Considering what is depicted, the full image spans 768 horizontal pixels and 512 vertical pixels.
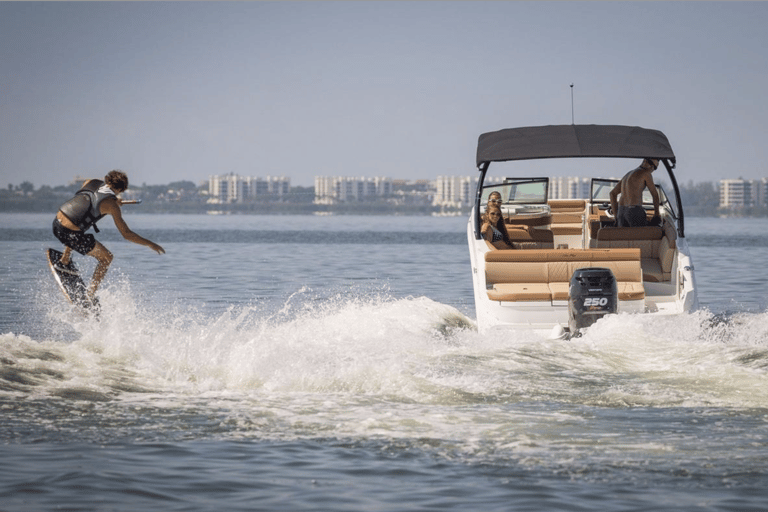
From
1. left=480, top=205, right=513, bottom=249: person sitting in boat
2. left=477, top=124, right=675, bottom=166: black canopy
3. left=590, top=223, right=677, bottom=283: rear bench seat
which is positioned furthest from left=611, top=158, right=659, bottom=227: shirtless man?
left=480, top=205, right=513, bottom=249: person sitting in boat

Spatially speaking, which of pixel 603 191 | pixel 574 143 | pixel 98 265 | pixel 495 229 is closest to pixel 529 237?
pixel 495 229

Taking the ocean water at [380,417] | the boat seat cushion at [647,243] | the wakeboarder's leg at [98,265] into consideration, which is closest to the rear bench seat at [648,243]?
the boat seat cushion at [647,243]

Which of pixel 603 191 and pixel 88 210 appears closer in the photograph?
pixel 88 210

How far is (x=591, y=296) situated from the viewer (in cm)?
953

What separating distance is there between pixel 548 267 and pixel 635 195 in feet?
8.36

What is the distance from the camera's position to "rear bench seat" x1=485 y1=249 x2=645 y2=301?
1044cm

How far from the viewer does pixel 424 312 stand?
1323 centimetres

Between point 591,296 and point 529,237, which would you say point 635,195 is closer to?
point 529,237

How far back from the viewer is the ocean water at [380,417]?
531 cm

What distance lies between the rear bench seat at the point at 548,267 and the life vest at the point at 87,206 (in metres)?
3.83

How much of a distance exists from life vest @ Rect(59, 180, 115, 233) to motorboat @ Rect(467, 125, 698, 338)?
12.6 ft

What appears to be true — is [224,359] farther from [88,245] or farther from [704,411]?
[704,411]

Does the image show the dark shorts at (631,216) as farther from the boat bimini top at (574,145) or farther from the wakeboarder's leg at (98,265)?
the wakeboarder's leg at (98,265)

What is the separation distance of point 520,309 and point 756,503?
17.1 feet
